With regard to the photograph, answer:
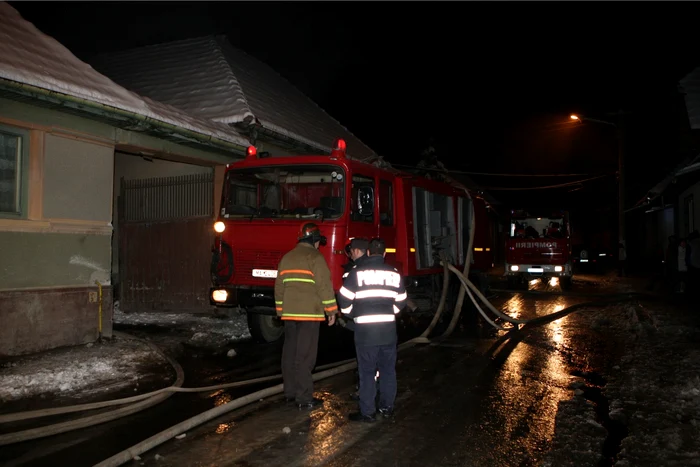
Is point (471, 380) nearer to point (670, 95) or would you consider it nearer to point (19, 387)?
point (19, 387)

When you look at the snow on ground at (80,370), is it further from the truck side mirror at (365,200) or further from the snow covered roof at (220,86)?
the snow covered roof at (220,86)

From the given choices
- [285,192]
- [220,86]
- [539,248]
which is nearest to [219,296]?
[285,192]

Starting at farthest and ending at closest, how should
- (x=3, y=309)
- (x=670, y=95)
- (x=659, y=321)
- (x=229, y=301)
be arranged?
1. (x=670, y=95)
2. (x=659, y=321)
3. (x=229, y=301)
4. (x=3, y=309)

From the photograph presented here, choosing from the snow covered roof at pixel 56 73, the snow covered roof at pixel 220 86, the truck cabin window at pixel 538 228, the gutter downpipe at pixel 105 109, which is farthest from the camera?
the truck cabin window at pixel 538 228

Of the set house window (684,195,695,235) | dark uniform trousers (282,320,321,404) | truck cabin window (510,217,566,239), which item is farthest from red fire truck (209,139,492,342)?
house window (684,195,695,235)

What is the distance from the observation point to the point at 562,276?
19000 mm

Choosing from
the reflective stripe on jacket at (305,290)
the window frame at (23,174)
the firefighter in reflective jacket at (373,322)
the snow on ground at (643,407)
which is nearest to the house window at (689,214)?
the snow on ground at (643,407)

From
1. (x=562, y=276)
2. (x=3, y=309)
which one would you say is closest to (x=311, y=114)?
(x=562, y=276)

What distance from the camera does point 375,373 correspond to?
5.11 metres

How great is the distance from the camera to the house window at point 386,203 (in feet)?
28.6

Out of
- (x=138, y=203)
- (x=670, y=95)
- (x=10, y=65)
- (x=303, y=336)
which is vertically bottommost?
(x=303, y=336)

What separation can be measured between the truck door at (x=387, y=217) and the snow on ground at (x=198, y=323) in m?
2.81

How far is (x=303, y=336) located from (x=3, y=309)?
431cm

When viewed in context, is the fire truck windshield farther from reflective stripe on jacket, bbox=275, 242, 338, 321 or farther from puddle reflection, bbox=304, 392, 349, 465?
puddle reflection, bbox=304, 392, 349, 465
